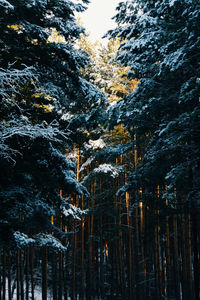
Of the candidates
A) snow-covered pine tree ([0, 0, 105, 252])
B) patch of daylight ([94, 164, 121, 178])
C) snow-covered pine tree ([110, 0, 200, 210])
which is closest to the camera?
snow-covered pine tree ([0, 0, 105, 252])

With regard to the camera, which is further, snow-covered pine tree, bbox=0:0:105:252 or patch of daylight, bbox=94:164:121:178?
patch of daylight, bbox=94:164:121:178

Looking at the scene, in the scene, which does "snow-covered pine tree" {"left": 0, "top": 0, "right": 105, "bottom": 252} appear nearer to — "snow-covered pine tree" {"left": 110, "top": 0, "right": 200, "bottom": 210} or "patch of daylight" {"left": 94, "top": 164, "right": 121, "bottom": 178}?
"snow-covered pine tree" {"left": 110, "top": 0, "right": 200, "bottom": 210}

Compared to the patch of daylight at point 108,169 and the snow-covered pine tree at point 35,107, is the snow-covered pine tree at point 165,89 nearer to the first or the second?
the snow-covered pine tree at point 35,107

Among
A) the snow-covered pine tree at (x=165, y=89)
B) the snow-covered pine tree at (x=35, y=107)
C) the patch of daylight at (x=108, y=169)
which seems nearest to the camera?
the snow-covered pine tree at (x=35, y=107)

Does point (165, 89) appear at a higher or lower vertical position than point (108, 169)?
higher

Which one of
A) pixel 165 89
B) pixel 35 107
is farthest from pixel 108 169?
pixel 35 107

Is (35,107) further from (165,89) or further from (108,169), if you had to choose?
(108,169)

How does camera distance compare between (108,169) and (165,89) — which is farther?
(108,169)

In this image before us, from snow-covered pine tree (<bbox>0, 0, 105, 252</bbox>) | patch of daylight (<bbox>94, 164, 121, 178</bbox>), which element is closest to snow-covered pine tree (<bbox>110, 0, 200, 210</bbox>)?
snow-covered pine tree (<bbox>0, 0, 105, 252</bbox>)

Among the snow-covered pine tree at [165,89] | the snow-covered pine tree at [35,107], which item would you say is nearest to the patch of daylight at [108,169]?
the snow-covered pine tree at [165,89]

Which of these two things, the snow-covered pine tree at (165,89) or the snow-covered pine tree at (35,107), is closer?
the snow-covered pine tree at (35,107)

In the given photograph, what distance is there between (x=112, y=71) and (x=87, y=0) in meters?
5.21

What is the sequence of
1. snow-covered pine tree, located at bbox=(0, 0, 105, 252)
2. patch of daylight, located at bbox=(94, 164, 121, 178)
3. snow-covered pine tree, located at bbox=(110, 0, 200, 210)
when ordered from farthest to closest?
patch of daylight, located at bbox=(94, 164, 121, 178) → snow-covered pine tree, located at bbox=(110, 0, 200, 210) → snow-covered pine tree, located at bbox=(0, 0, 105, 252)

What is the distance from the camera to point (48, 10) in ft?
26.2
